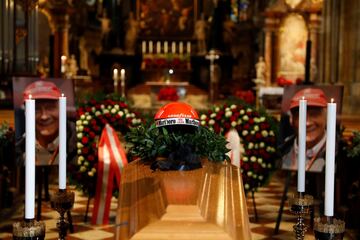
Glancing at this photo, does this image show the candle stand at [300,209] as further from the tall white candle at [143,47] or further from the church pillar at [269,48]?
the tall white candle at [143,47]

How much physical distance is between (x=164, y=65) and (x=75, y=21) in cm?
381

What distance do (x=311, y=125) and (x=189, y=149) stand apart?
9.72 ft

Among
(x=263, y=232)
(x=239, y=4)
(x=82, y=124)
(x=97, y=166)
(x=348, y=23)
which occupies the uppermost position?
(x=239, y=4)

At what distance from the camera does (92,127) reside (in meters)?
6.05

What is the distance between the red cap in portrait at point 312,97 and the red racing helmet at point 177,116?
267 centimetres

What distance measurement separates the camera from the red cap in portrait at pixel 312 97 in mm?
5348

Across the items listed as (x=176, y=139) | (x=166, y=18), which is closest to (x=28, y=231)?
(x=176, y=139)

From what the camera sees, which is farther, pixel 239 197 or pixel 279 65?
pixel 279 65

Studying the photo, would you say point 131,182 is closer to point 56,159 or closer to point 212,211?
point 212,211

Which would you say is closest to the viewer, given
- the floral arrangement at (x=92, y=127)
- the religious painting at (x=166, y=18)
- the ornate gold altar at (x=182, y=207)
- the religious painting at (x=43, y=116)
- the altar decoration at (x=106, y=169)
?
the ornate gold altar at (x=182, y=207)

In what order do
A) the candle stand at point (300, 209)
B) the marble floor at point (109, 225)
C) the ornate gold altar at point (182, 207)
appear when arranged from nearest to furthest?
the ornate gold altar at point (182, 207) < the candle stand at point (300, 209) < the marble floor at point (109, 225)

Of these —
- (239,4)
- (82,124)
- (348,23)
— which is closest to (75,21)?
(239,4)

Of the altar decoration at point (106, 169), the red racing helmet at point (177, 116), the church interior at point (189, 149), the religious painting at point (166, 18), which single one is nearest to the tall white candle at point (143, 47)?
the religious painting at point (166, 18)

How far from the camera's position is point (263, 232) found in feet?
18.5
